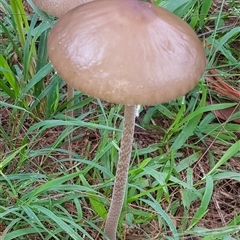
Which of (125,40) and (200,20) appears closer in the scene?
(125,40)

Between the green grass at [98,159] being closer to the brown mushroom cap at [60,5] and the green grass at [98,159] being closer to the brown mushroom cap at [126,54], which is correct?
the brown mushroom cap at [60,5]

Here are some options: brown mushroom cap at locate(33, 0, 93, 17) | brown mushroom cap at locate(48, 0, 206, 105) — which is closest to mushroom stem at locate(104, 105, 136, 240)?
brown mushroom cap at locate(48, 0, 206, 105)

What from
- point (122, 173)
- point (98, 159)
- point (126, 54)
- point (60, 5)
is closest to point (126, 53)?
point (126, 54)

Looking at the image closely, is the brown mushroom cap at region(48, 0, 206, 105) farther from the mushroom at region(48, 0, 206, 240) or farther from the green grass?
the green grass

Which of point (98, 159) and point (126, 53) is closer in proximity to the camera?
point (126, 53)

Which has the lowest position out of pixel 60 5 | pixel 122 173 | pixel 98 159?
pixel 98 159

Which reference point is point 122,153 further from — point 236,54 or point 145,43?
point 236,54

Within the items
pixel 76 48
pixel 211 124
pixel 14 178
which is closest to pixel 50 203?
pixel 14 178

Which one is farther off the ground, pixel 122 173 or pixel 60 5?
pixel 60 5

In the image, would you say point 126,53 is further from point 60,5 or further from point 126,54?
point 60,5
